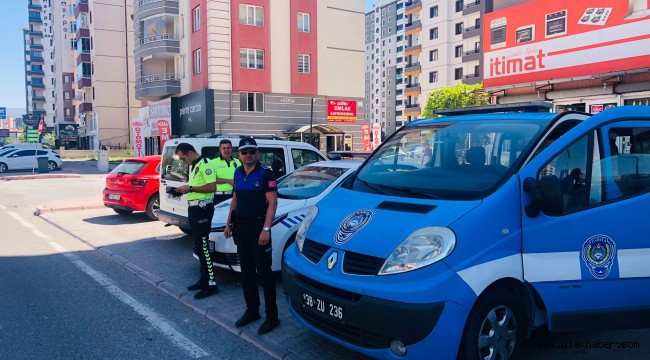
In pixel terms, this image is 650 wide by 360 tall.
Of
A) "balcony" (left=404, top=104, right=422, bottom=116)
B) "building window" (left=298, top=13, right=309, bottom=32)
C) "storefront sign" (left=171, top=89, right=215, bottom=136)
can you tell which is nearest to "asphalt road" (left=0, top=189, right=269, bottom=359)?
"storefront sign" (left=171, top=89, right=215, bottom=136)

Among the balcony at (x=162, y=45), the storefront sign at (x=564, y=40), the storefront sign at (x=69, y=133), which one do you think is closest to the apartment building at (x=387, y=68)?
the storefront sign at (x=69, y=133)

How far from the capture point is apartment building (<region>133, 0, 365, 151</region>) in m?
30.4

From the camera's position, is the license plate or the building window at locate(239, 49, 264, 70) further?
the building window at locate(239, 49, 264, 70)

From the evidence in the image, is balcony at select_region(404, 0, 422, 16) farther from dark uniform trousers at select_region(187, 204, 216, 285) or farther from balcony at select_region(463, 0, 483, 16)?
dark uniform trousers at select_region(187, 204, 216, 285)

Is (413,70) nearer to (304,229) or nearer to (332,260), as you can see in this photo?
(304,229)

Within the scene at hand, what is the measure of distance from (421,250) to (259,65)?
29.7 metres

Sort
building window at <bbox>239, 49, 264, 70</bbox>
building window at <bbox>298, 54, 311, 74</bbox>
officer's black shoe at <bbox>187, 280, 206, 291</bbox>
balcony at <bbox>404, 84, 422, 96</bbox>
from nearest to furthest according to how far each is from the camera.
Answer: officer's black shoe at <bbox>187, 280, 206, 291</bbox>
building window at <bbox>239, 49, 264, 70</bbox>
building window at <bbox>298, 54, 311, 74</bbox>
balcony at <bbox>404, 84, 422, 96</bbox>

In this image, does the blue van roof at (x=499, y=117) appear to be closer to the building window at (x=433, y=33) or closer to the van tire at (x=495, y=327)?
the van tire at (x=495, y=327)

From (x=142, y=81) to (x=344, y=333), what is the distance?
3632 centimetres

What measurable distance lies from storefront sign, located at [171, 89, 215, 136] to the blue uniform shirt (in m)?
26.4

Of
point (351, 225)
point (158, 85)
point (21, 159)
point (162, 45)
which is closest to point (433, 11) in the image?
point (162, 45)

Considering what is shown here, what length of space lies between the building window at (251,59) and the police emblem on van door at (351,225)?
93.9 feet

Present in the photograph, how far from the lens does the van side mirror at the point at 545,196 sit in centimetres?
340

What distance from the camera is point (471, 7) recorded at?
182 ft
